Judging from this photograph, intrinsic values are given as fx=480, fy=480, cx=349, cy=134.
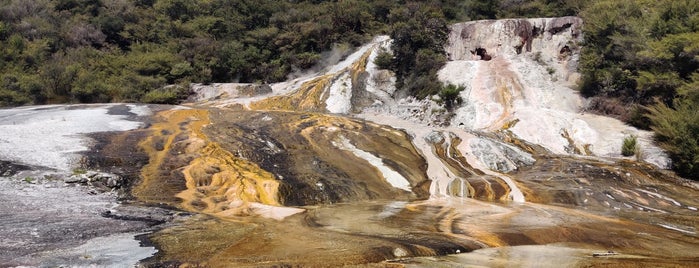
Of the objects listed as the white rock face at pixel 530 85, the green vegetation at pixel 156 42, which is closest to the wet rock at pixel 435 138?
the white rock face at pixel 530 85

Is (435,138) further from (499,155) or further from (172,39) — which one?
(172,39)

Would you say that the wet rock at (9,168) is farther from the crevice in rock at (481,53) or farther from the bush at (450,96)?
the crevice in rock at (481,53)

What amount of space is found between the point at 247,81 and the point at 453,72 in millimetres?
14678

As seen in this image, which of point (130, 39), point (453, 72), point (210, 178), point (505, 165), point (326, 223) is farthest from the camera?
point (130, 39)

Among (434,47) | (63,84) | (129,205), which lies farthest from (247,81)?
(129,205)

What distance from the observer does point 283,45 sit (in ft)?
113

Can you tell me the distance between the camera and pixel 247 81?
109 feet

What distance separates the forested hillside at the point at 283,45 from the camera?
19.5 metres

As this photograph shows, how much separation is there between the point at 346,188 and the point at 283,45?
78.5ft

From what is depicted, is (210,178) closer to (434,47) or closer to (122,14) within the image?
(434,47)

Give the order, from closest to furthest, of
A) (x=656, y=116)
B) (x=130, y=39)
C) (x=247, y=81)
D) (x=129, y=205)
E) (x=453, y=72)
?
(x=129, y=205) < (x=656, y=116) < (x=453, y=72) < (x=247, y=81) < (x=130, y=39)

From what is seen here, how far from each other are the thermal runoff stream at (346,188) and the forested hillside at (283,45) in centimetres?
195

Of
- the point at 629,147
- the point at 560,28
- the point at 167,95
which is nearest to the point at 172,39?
the point at 167,95

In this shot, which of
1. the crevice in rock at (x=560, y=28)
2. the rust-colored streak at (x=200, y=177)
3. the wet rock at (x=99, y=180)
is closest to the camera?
the rust-colored streak at (x=200, y=177)
